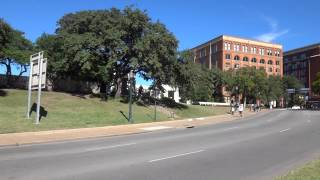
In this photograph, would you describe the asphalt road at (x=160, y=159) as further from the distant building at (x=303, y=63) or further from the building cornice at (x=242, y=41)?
the distant building at (x=303, y=63)

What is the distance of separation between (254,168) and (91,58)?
36195 mm

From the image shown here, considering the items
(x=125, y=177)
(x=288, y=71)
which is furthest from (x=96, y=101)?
(x=288, y=71)

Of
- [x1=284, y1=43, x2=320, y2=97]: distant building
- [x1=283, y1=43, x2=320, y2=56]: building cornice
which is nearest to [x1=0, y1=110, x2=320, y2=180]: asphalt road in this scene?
[x1=284, y1=43, x2=320, y2=97]: distant building

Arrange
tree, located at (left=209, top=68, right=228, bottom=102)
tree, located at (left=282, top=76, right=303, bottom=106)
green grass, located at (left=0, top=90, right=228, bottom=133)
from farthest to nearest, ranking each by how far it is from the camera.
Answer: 1. tree, located at (left=282, top=76, right=303, bottom=106)
2. tree, located at (left=209, top=68, right=228, bottom=102)
3. green grass, located at (left=0, top=90, right=228, bottom=133)

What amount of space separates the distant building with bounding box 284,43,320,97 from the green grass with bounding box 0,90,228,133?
12915 centimetres

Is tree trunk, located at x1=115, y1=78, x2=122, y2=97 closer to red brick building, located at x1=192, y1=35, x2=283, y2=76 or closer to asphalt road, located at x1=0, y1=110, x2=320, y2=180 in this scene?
asphalt road, located at x1=0, y1=110, x2=320, y2=180

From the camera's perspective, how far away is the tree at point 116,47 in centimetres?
4694

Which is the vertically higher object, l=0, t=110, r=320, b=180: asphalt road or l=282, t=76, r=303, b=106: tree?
l=282, t=76, r=303, b=106: tree

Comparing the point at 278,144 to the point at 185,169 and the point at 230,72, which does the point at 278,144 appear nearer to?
the point at 185,169

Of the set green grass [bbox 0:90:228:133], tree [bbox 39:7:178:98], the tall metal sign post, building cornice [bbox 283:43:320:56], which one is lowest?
green grass [bbox 0:90:228:133]

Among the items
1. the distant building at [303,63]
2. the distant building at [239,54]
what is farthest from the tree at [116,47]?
the distant building at [303,63]

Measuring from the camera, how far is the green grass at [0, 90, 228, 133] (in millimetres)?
28562

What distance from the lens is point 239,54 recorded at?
150 metres

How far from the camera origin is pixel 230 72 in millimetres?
110125
